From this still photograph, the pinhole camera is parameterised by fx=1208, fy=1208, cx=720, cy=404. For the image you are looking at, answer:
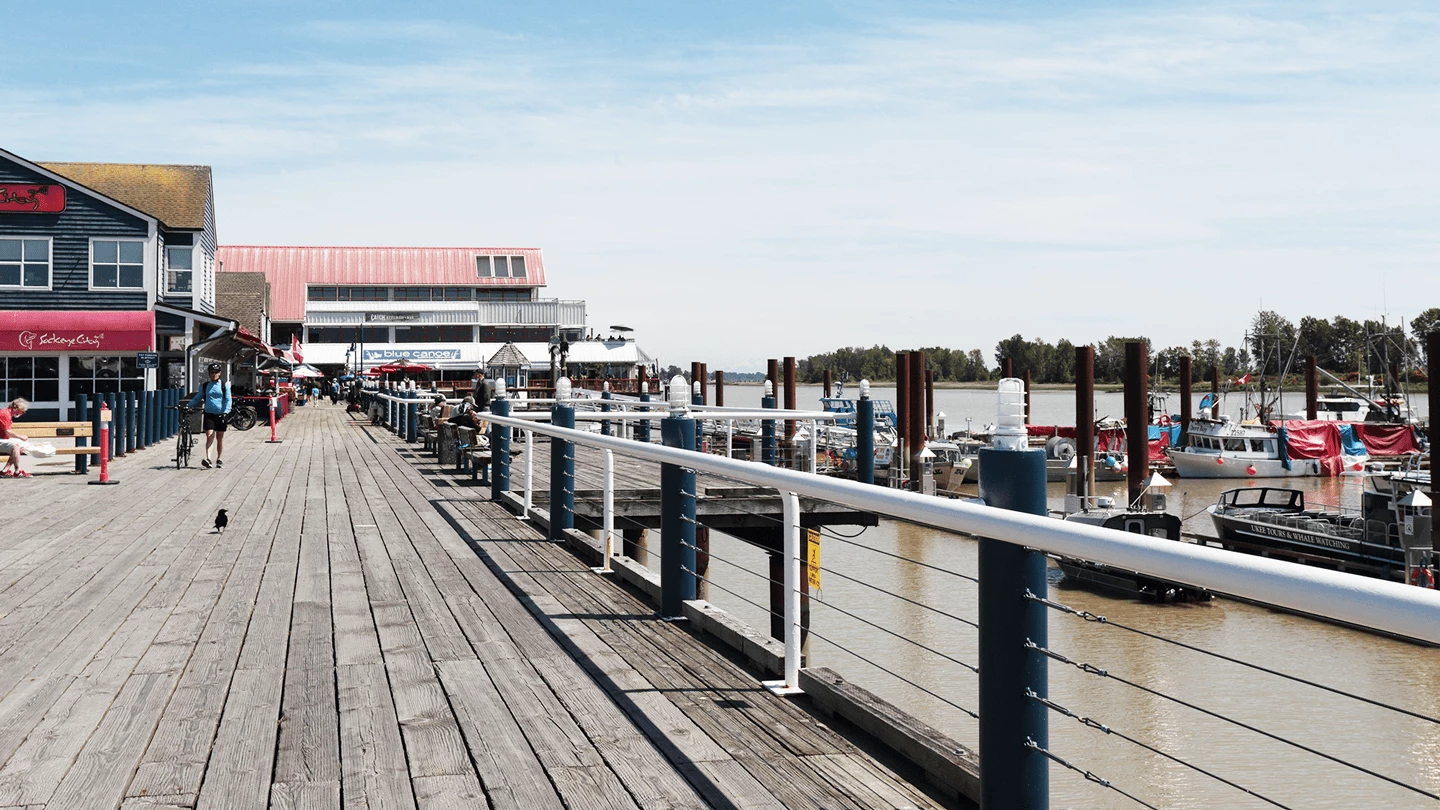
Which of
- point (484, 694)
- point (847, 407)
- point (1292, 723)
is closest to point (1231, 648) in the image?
point (1292, 723)

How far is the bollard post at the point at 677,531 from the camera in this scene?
238 inches

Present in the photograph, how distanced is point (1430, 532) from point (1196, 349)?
131 m

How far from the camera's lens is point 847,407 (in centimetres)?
5422

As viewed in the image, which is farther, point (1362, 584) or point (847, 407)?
point (847, 407)

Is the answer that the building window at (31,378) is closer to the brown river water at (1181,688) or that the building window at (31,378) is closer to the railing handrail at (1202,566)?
the brown river water at (1181,688)

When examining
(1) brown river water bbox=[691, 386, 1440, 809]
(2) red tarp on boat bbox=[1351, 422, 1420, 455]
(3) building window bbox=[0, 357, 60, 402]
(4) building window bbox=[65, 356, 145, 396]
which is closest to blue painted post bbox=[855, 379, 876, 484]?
(1) brown river water bbox=[691, 386, 1440, 809]

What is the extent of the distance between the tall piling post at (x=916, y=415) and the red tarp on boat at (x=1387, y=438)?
107 ft

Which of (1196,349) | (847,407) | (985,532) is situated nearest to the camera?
(985,532)

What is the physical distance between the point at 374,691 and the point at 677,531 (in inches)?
68.2

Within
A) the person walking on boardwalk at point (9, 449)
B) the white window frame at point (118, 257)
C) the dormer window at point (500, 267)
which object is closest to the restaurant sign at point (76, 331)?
the white window frame at point (118, 257)

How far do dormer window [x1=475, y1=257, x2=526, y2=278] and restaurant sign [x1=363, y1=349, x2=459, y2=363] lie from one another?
324 inches

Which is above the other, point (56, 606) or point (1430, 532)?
point (56, 606)

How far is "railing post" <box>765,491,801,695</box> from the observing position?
15.3 feet

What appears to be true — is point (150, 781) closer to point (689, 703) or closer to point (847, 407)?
point (689, 703)
